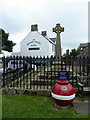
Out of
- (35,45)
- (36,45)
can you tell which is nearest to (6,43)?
(35,45)

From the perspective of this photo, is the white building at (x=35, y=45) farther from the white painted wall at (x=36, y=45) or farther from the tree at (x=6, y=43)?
the tree at (x=6, y=43)

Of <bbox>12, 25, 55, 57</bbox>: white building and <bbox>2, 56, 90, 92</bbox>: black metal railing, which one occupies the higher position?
<bbox>12, 25, 55, 57</bbox>: white building

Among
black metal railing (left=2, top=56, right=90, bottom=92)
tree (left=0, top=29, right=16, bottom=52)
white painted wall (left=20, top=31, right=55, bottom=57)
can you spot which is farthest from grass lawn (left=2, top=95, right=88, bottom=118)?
tree (left=0, top=29, right=16, bottom=52)

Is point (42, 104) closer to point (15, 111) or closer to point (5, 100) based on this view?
point (15, 111)

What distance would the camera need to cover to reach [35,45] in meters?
26.2

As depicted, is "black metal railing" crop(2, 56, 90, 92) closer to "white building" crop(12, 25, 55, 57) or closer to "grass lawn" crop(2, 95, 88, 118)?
"grass lawn" crop(2, 95, 88, 118)

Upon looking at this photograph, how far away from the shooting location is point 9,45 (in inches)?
1123

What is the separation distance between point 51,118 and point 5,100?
2280mm

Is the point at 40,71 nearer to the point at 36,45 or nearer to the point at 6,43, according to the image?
the point at 36,45

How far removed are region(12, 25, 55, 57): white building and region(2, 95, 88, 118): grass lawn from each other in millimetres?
20803

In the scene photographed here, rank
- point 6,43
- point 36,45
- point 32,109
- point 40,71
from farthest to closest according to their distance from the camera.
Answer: point 6,43 → point 36,45 → point 40,71 → point 32,109

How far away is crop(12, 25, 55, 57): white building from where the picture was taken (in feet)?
84.7

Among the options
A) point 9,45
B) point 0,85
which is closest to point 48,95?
point 0,85

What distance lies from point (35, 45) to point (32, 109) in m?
22.6
